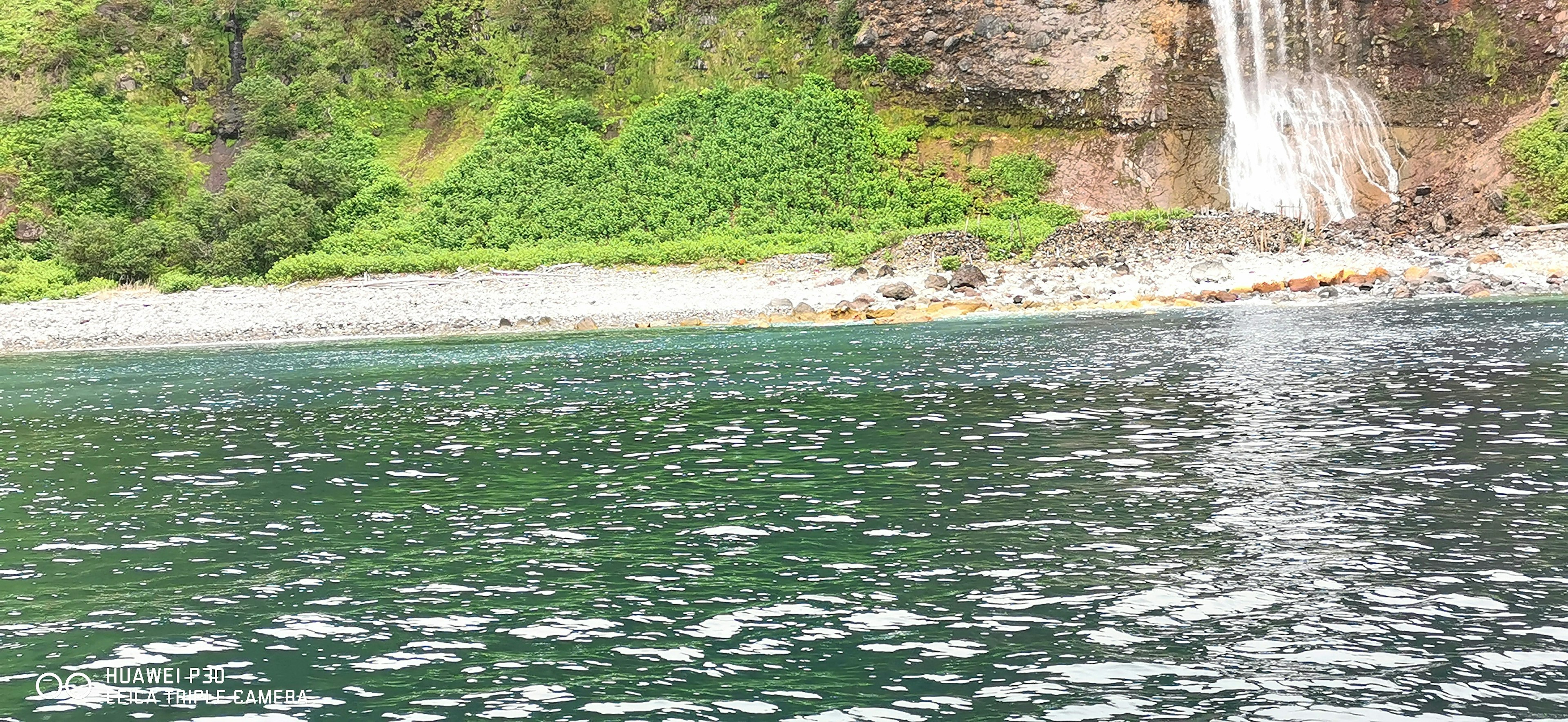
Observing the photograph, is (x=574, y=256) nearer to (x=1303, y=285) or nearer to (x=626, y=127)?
(x=626, y=127)

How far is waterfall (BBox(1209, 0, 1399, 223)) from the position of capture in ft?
148

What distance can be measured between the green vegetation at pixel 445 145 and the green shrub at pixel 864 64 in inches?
3.1

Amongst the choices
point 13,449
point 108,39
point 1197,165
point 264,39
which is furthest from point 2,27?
point 1197,165

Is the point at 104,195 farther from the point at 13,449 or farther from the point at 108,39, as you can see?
the point at 13,449

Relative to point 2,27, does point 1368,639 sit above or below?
below

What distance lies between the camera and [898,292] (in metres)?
36.1

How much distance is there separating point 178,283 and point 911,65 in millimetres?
29385

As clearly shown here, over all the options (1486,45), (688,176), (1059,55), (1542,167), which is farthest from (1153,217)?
(688,176)

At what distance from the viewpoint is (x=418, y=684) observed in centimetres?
751

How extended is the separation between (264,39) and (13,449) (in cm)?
4243

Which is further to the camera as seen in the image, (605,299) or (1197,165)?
(1197,165)

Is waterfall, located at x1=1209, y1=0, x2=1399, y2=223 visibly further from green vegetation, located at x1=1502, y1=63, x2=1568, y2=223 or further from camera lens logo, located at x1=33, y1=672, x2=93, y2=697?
camera lens logo, located at x1=33, y1=672, x2=93, y2=697

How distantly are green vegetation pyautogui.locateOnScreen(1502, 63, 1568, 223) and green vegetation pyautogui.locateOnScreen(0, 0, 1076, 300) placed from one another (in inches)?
591

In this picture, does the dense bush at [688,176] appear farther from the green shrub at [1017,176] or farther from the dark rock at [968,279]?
the dark rock at [968,279]
